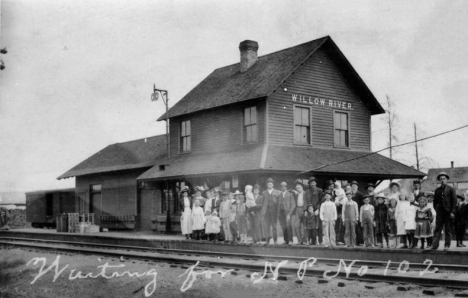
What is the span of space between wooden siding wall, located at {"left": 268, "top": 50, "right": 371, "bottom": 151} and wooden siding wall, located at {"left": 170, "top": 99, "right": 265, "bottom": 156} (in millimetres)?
673

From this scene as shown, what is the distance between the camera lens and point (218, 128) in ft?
73.7

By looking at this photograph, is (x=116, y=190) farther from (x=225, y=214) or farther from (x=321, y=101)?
(x=225, y=214)

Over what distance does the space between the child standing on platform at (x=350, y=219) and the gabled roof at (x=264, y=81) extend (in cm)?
668

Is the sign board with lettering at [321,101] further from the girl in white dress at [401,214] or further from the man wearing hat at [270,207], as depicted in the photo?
the girl in white dress at [401,214]

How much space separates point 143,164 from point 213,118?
5.77 m

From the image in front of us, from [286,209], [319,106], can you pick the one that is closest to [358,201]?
[286,209]

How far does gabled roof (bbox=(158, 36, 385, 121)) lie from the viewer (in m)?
20.6

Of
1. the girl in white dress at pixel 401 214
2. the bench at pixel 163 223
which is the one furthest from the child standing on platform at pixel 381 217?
the bench at pixel 163 223

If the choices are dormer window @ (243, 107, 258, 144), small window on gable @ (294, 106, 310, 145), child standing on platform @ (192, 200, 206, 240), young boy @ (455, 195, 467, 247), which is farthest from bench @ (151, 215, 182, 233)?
young boy @ (455, 195, 467, 247)

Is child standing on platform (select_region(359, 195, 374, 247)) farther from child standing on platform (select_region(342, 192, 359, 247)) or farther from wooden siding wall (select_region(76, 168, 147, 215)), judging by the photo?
wooden siding wall (select_region(76, 168, 147, 215))

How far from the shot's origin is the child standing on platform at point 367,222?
13680 millimetres

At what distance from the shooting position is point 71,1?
Result: 11.6 m

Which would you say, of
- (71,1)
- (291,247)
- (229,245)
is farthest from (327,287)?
(71,1)

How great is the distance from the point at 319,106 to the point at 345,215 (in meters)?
8.24
